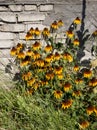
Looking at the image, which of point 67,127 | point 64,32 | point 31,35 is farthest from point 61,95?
point 64,32

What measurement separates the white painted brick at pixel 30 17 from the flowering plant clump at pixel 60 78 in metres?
0.18

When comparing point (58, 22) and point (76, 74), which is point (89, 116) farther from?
point (58, 22)

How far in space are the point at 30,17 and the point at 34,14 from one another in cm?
6

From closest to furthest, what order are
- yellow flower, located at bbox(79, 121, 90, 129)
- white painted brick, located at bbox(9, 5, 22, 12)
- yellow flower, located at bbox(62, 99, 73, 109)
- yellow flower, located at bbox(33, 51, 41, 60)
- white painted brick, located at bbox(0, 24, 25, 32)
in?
yellow flower, located at bbox(79, 121, 90, 129), yellow flower, located at bbox(62, 99, 73, 109), yellow flower, located at bbox(33, 51, 41, 60), white painted brick, located at bbox(9, 5, 22, 12), white painted brick, located at bbox(0, 24, 25, 32)

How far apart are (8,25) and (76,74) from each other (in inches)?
39.1

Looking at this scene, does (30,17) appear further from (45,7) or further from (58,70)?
(58,70)

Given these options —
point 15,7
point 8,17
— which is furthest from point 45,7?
point 8,17

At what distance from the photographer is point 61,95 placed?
11.7 feet

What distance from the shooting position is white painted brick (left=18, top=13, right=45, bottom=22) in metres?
4.28

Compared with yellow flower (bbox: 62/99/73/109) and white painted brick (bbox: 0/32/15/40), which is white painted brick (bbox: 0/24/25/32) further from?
yellow flower (bbox: 62/99/73/109)

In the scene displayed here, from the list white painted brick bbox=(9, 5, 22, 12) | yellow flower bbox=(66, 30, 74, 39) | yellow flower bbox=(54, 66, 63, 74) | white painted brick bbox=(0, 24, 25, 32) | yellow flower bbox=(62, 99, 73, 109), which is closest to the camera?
yellow flower bbox=(62, 99, 73, 109)

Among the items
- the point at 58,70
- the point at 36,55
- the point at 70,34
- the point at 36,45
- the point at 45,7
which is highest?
the point at 45,7

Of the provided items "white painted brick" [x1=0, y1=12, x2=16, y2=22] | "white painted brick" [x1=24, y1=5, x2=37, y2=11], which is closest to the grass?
"white painted brick" [x1=0, y1=12, x2=16, y2=22]

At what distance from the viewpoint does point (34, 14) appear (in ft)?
14.1
